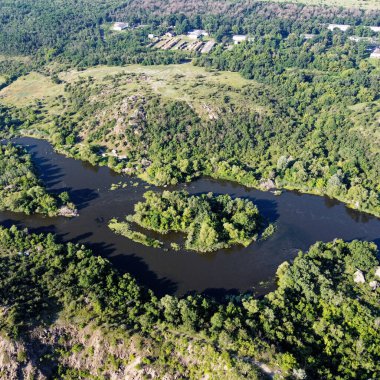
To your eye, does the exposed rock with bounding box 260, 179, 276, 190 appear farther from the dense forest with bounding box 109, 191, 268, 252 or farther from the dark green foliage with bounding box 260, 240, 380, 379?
the dark green foliage with bounding box 260, 240, 380, 379

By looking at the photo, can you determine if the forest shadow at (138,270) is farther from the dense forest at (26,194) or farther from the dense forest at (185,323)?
the dense forest at (26,194)

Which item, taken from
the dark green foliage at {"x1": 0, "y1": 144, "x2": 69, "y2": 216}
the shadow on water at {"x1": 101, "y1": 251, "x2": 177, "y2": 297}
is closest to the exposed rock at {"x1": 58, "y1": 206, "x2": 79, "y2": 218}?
the dark green foliage at {"x1": 0, "y1": 144, "x2": 69, "y2": 216}

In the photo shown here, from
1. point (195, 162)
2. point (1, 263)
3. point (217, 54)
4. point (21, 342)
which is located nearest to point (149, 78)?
point (217, 54)

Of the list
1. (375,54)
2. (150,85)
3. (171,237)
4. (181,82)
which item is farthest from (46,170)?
(375,54)

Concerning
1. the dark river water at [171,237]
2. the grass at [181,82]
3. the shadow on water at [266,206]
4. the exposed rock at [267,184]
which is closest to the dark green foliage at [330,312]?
the dark river water at [171,237]

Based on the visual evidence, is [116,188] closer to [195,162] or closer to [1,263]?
[195,162]

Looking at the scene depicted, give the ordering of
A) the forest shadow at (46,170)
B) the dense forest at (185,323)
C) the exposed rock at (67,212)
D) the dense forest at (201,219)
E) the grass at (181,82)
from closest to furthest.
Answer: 1. the dense forest at (185,323)
2. the dense forest at (201,219)
3. the exposed rock at (67,212)
4. the forest shadow at (46,170)
5. the grass at (181,82)
